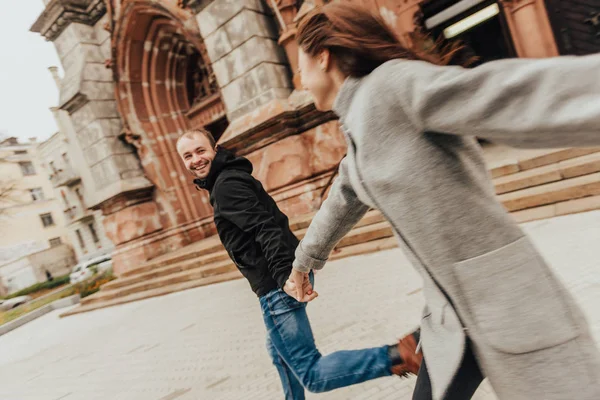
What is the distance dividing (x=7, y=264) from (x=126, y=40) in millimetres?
34865

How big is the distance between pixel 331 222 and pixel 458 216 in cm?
53

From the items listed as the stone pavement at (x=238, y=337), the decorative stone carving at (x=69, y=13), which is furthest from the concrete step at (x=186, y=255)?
the decorative stone carving at (x=69, y=13)

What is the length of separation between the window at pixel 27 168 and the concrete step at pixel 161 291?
125 ft

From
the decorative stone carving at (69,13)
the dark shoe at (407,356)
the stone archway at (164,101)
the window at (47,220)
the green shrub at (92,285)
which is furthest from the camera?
the window at (47,220)

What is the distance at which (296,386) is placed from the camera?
209 cm

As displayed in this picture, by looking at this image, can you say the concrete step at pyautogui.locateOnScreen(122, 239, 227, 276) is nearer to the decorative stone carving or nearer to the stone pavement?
the stone pavement

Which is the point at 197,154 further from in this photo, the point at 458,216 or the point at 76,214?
the point at 76,214

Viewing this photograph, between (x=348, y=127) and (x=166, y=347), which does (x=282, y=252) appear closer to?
(x=348, y=127)

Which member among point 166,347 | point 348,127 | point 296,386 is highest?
point 348,127

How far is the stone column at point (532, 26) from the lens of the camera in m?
6.85

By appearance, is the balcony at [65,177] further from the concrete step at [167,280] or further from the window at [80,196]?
the concrete step at [167,280]

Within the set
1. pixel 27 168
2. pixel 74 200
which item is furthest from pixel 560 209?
pixel 27 168

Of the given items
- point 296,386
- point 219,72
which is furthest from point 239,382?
point 219,72

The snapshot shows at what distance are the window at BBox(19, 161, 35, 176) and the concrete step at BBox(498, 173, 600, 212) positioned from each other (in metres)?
47.8
